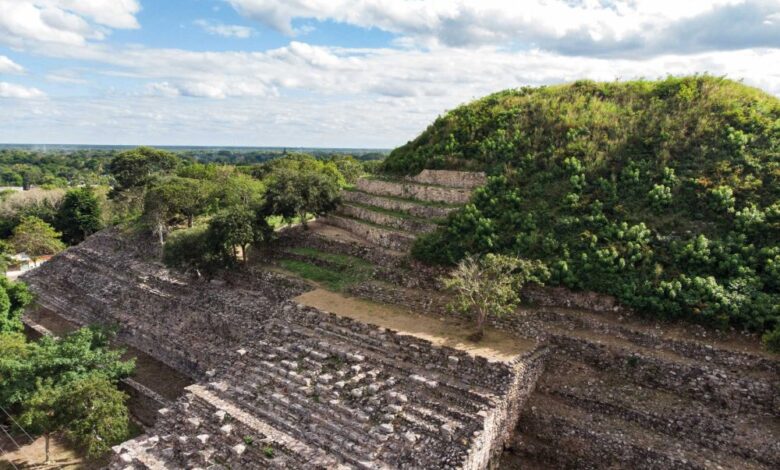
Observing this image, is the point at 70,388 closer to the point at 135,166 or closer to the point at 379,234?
the point at 379,234

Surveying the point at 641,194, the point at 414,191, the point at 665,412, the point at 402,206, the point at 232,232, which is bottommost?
the point at 665,412

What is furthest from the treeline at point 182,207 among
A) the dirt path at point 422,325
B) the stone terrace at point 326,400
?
the dirt path at point 422,325

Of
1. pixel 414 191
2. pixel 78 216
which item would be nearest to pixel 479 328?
pixel 414 191

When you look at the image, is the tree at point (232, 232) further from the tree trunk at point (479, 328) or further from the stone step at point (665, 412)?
the stone step at point (665, 412)

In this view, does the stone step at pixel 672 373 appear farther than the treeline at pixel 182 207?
No

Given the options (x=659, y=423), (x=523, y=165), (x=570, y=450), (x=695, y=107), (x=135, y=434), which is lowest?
(x=135, y=434)

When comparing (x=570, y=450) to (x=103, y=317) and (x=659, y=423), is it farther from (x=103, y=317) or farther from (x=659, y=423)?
(x=103, y=317)

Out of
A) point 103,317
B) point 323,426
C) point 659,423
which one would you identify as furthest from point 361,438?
point 103,317
